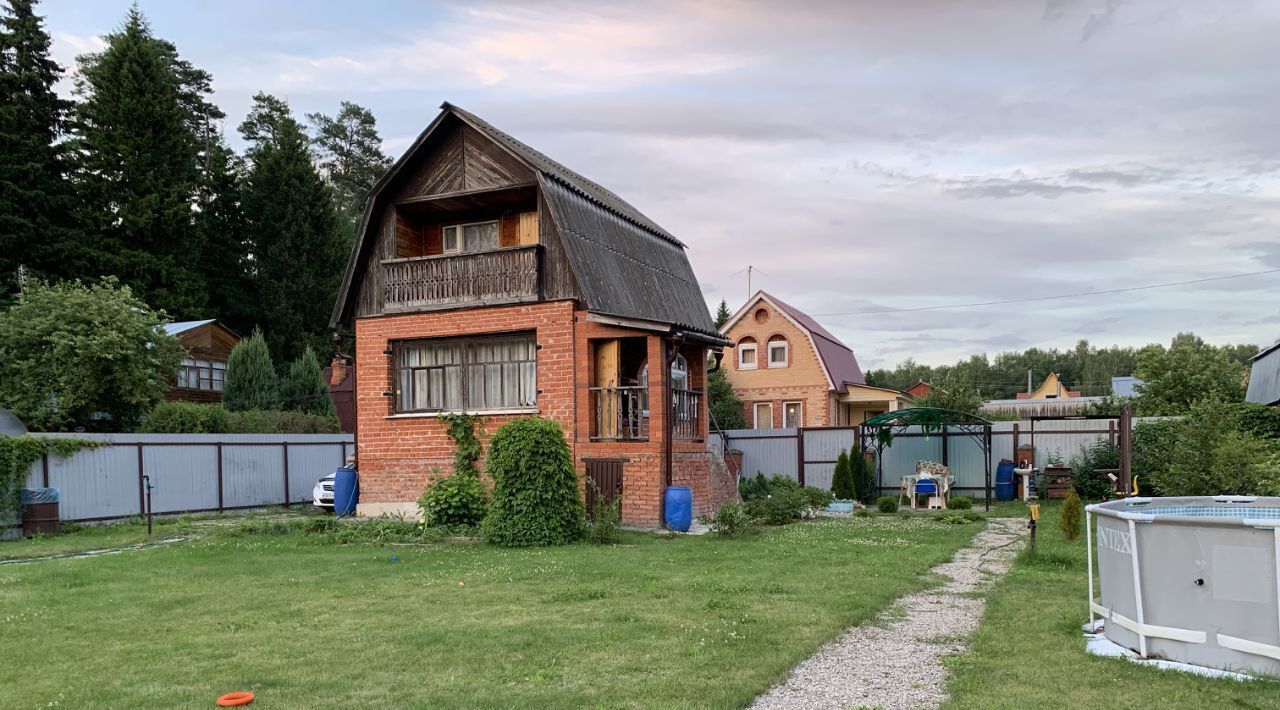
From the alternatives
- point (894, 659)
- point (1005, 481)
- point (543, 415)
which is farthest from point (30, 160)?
point (894, 659)

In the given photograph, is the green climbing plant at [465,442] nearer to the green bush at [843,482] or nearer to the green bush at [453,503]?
the green bush at [453,503]

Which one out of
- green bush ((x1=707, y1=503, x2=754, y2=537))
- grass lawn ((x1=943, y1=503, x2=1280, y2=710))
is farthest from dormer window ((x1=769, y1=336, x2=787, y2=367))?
grass lawn ((x1=943, y1=503, x2=1280, y2=710))

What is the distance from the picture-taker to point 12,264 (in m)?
40.6

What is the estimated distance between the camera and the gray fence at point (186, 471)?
18.5 m

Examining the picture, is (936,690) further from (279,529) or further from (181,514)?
(181,514)

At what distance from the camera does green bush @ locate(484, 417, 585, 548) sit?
568 inches

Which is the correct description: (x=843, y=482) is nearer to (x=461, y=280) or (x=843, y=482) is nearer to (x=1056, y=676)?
(x=461, y=280)

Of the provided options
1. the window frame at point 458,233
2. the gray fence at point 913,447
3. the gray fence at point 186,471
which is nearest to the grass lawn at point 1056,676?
the window frame at point 458,233

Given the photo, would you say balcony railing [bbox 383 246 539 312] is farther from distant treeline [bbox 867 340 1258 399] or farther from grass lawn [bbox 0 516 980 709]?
distant treeline [bbox 867 340 1258 399]

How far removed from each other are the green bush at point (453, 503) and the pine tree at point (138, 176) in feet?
110

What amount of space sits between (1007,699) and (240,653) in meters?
5.74

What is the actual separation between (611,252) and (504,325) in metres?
2.85

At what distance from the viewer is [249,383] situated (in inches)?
1490

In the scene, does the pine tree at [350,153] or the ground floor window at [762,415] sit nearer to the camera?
the ground floor window at [762,415]
